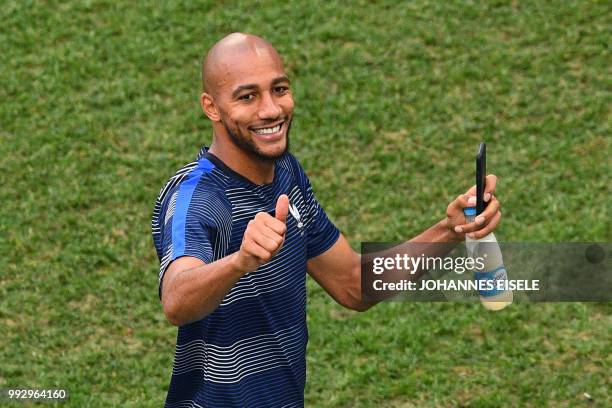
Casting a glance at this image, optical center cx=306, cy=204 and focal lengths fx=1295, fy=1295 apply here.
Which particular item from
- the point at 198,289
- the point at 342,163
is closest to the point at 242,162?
the point at 198,289

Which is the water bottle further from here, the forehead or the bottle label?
the forehead

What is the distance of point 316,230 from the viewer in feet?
22.0

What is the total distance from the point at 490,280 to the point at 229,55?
184 centimetres

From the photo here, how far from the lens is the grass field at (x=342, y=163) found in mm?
10328

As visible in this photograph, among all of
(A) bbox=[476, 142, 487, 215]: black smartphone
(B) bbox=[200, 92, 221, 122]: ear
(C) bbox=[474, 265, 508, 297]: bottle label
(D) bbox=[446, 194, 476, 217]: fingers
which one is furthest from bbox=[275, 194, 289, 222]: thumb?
(C) bbox=[474, 265, 508, 297]: bottle label

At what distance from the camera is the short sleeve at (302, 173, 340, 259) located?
664 centimetres

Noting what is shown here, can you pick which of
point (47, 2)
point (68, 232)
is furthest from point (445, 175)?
point (47, 2)

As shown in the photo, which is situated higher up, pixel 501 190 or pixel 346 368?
pixel 501 190

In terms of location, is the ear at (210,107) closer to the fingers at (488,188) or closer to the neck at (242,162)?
the neck at (242,162)

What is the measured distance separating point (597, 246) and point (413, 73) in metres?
2.81

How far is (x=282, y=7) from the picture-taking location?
13.6m

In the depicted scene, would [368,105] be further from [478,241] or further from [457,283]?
[478,241]

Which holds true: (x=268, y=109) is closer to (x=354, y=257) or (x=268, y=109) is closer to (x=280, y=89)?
(x=280, y=89)

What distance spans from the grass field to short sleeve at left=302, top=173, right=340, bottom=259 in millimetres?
3436
